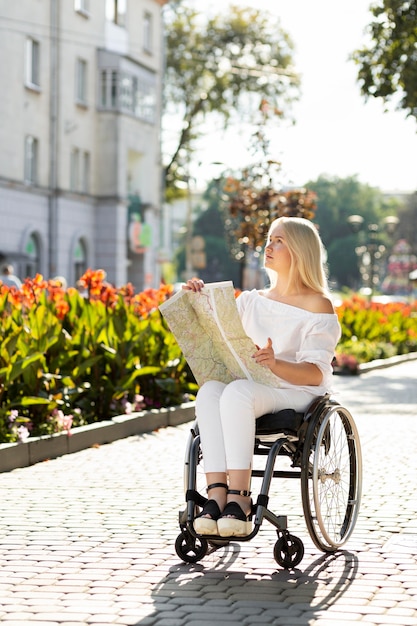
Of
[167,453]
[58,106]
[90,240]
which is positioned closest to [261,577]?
[167,453]

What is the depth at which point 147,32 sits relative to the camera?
49094mm

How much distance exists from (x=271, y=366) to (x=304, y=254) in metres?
0.66

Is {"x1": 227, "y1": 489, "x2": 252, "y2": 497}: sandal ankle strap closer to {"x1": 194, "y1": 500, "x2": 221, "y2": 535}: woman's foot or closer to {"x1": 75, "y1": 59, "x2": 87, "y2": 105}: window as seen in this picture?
{"x1": 194, "y1": 500, "x2": 221, "y2": 535}: woman's foot

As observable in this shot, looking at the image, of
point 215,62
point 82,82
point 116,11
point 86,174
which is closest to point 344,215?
point 215,62

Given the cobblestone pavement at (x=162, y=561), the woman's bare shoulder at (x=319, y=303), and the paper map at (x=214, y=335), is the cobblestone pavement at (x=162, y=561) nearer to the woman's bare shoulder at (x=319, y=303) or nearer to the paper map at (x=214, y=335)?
the paper map at (x=214, y=335)

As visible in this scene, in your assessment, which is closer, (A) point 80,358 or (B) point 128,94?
(A) point 80,358

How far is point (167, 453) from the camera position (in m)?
10.9

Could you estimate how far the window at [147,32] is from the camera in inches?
1921

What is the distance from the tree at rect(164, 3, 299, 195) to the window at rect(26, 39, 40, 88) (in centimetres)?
1396

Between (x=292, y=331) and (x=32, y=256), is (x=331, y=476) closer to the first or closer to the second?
(x=292, y=331)

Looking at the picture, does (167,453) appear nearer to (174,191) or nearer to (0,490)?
(0,490)

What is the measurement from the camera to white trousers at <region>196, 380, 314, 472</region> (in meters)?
6.05

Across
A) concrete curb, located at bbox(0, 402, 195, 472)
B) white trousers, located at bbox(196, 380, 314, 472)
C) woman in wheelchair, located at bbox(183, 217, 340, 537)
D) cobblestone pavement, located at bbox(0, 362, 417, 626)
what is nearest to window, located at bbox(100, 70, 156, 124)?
concrete curb, located at bbox(0, 402, 195, 472)

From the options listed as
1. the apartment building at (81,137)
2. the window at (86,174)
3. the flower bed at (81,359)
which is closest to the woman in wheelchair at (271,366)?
the flower bed at (81,359)
